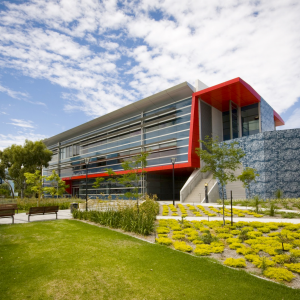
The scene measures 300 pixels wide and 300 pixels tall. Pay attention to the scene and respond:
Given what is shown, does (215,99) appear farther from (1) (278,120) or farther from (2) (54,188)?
(2) (54,188)

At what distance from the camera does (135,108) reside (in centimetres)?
3641

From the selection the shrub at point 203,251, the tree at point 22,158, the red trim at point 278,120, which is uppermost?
the red trim at point 278,120

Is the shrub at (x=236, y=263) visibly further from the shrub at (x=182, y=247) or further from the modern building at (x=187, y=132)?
the modern building at (x=187, y=132)

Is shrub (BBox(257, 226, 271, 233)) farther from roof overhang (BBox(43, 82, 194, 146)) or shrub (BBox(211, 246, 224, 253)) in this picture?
roof overhang (BBox(43, 82, 194, 146))

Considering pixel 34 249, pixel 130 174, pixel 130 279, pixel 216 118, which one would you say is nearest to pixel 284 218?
pixel 130 174

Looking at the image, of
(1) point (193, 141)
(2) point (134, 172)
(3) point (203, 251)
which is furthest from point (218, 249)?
(1) point (193, 141)

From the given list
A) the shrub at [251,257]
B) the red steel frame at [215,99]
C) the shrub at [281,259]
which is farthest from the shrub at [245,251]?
the red steel frame at [215,99]

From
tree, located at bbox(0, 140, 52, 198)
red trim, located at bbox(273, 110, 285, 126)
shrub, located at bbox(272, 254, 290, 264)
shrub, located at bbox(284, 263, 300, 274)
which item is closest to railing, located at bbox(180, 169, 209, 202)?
red trim, located at bbox(273, 110, 285, 126)

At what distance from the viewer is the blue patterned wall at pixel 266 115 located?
31970 millimetres

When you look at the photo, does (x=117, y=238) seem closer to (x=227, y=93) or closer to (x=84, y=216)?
(x=84, y=216)

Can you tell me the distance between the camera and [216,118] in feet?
110

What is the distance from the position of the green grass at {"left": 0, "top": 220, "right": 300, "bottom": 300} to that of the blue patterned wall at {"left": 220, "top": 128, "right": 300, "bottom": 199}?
18.6 metres

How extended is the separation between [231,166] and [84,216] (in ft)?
30.2

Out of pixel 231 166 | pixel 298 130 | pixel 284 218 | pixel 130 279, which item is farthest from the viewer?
pixel 298 130
